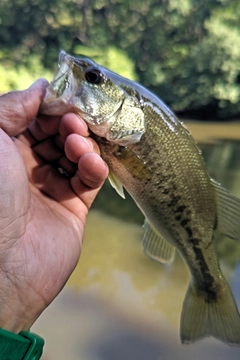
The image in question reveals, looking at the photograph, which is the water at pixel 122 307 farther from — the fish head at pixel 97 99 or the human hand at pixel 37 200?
the fish head at pixel 97 99

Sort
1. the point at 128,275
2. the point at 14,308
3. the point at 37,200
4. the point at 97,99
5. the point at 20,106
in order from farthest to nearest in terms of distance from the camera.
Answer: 1. the point at 128,275
2. the point at 37,200
3. the point at 20,106
4. the point at 97,99
5. the point at 14,308

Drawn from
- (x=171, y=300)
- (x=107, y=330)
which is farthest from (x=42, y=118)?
(x=171, y=300)

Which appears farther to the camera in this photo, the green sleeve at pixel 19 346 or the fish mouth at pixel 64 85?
the fish mouth at pixel 64 85

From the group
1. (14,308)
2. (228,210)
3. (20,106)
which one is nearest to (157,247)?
(228,210)

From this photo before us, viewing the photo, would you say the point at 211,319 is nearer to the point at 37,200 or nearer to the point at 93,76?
the point at 37,200


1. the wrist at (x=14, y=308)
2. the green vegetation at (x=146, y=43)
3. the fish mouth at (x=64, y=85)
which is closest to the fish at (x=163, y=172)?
the fish mouth at (x=64, y=85)

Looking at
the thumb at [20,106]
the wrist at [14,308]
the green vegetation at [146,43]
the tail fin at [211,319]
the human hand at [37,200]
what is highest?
the thumb at [20,106]

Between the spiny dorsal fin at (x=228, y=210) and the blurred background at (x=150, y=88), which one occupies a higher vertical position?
the spiny dorsal fin at (x=228, y=210)

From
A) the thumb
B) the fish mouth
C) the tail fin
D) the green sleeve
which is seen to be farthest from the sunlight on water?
the fish mouth
